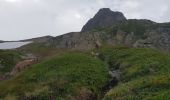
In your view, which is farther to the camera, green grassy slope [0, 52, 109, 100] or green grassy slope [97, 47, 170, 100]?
green grassy slope [0, 52, 109, 100]

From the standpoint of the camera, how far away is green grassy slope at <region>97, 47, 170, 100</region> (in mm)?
40438

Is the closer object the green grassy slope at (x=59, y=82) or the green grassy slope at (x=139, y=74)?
the green grassy slope at (x=139, y=74)

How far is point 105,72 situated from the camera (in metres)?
58.2

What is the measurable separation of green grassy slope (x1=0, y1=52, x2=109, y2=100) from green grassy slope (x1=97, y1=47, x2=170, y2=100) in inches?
140

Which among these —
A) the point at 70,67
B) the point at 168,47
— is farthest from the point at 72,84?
the point at 168,47

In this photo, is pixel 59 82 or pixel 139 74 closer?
pixel 139 74

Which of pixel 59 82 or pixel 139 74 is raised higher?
pixel 139 74

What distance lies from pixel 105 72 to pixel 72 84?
8048mm

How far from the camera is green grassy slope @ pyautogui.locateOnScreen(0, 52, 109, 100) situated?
4941 cm

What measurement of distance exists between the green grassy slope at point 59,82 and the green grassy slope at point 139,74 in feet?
11.7

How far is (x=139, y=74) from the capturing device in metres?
51.5

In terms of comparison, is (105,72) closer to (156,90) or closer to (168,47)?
(156,90)

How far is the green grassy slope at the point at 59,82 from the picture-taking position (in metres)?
49.4

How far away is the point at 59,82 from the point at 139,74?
9.91 metres
